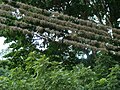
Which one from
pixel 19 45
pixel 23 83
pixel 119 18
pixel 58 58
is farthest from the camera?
pixel 119 18

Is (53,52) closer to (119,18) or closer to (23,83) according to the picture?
(119,18)

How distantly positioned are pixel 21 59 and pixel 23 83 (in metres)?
4.11

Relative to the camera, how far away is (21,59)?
9.71 m

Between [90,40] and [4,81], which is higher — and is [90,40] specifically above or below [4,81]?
above

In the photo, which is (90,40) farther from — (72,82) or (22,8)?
(72,82)

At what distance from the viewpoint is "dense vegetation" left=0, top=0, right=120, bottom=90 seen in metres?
5.68

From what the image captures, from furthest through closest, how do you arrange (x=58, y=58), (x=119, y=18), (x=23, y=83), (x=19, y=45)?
1. (x=119, y=18)
2. (x=19, y=45)
3. (x=58, y=58)
4. (x=23, y=83)

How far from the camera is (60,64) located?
7.64 m

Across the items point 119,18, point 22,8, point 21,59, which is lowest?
point 21,59

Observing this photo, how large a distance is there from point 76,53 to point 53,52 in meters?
0.83

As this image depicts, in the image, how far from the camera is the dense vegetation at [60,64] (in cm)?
568

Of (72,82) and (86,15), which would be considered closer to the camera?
(72,82)

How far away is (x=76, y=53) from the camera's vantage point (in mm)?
10258

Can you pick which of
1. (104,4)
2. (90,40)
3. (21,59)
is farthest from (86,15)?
(90,40)
